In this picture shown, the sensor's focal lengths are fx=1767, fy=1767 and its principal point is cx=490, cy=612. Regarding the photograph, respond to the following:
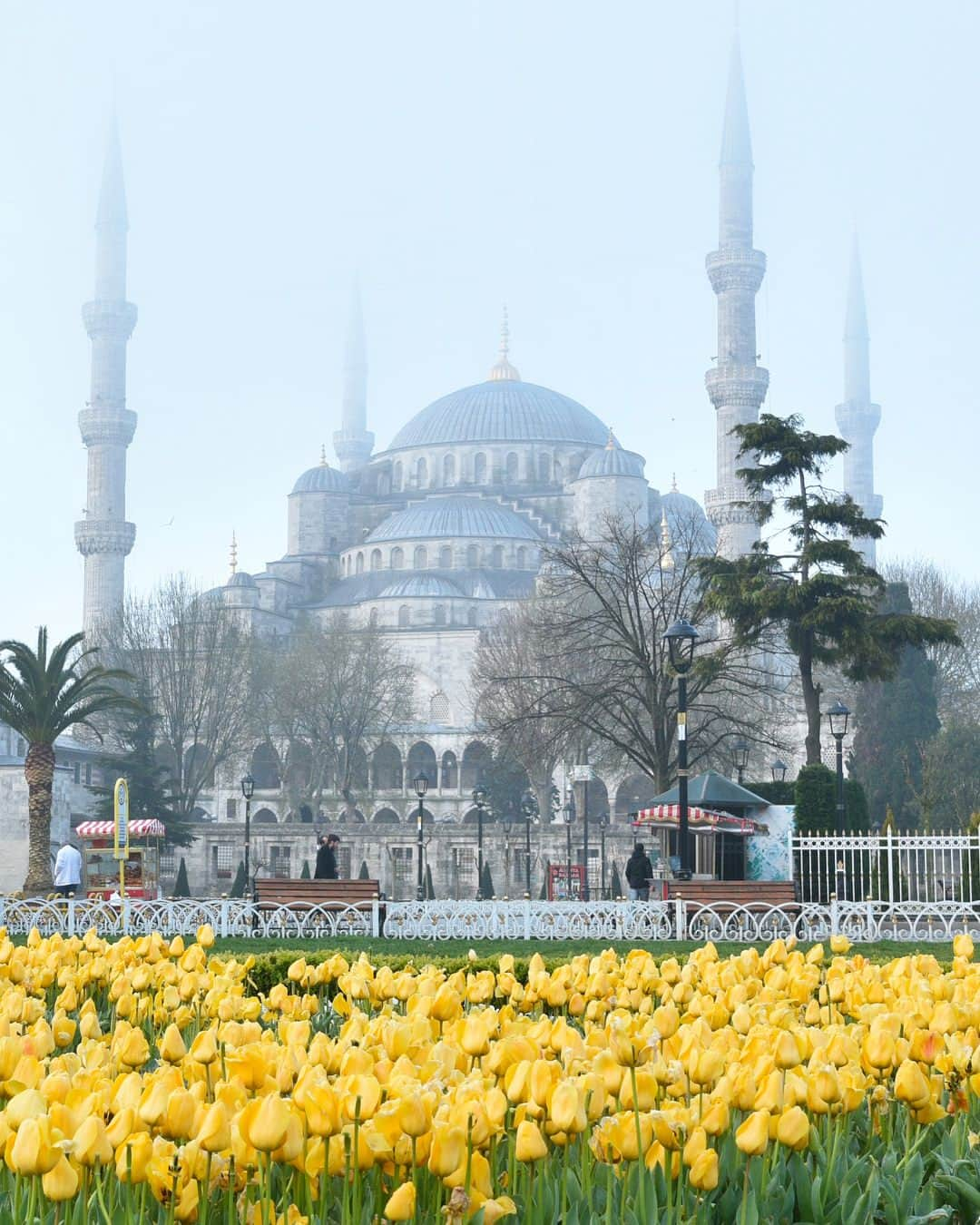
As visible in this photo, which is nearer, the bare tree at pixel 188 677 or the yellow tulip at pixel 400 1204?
the yellow tulip at pixel 400 1204

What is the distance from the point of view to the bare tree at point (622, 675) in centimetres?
2680

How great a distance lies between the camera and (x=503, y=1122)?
3453mm

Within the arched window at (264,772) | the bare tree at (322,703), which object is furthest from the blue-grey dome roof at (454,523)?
the bare tree at (322,703)

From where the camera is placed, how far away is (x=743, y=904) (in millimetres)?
15445

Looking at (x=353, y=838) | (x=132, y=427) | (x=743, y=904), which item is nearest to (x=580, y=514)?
(x=132, y=427)

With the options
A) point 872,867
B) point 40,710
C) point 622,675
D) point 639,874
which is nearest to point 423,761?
point 622,675

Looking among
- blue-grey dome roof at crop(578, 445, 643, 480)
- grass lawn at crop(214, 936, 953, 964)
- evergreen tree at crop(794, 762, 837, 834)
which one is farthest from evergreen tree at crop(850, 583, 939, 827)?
blue-grey dome roof at crop(578, 445, 643, 480)

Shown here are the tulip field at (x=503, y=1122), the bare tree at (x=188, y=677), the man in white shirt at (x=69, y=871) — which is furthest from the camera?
the bare tree at (x=188, y=677)

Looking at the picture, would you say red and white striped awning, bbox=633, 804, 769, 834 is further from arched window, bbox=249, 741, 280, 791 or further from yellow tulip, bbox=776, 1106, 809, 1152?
arched window, bbox=249, 741, 280, 791

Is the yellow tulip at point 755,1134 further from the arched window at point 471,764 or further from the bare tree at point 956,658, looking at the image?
the arched window at point 471,764

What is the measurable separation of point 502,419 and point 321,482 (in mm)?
8943

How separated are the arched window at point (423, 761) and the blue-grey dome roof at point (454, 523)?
13.1m

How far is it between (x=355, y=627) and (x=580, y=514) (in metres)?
11.0

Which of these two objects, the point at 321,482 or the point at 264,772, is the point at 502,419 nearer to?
the point at 321,482
